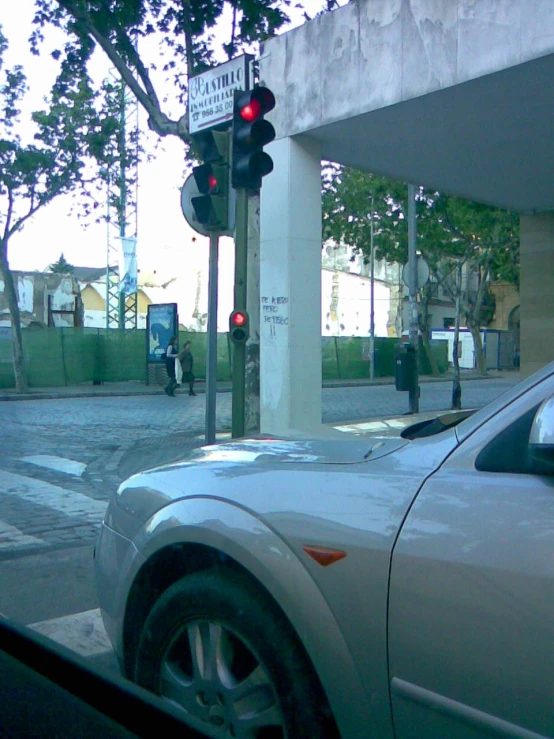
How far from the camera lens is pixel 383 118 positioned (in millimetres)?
9570

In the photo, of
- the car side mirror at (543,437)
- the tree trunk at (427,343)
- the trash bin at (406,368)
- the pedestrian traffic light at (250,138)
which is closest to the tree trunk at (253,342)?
the trash bin at (406,368)

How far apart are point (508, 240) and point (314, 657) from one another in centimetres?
2649

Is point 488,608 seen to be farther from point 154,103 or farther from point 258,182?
point 154,103

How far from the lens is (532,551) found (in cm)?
199

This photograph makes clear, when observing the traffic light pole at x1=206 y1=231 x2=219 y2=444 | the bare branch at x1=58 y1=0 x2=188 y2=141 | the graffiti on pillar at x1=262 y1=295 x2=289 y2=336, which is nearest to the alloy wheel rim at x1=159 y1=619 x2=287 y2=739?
the traffic light pole at x1=206 y1=231 x2=219 y2=444

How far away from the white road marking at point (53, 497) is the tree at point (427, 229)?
11934mm

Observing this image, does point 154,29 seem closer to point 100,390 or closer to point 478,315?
point 100,390

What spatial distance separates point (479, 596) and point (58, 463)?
882cm

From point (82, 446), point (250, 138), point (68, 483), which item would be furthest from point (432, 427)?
point (82, 446)

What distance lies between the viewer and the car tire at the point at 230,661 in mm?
2355

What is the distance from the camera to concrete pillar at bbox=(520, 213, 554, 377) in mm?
13375

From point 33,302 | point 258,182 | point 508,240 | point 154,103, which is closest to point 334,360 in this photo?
point 508,240

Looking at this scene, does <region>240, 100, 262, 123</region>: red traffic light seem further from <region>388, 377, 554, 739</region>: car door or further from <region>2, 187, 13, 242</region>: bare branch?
<region>2, 187, 13, 242</region>: bare branch

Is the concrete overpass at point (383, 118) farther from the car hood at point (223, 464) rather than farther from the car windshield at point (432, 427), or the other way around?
the car hood at point (223, 464)
